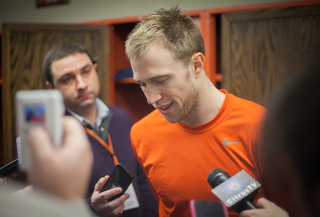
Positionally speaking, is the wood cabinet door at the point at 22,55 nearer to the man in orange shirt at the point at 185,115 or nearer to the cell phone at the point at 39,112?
the man in orange shirt at the point at 185,115

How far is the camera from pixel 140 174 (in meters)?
1.00

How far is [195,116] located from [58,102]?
1.99 ft

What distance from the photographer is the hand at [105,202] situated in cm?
73

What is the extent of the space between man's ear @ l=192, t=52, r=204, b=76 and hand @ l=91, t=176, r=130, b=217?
415mm

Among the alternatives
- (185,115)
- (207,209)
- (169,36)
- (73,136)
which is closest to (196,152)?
(185,115)

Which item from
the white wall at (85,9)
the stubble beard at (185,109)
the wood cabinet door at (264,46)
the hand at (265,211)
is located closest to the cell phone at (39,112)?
the hand at (265,211)

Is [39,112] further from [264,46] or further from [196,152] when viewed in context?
[264,46]

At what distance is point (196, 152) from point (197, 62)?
0.91 ft

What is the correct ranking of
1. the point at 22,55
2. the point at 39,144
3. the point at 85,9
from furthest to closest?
the point at 85,9, the point at 22,55, the point at 39,144

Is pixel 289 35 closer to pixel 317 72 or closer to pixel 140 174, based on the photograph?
pixel 140 174

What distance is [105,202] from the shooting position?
0.74m

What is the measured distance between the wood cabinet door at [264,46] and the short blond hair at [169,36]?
480 millimetres

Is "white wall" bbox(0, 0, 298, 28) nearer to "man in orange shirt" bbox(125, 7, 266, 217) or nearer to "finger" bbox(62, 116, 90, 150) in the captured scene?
"man in orange shirt" bbox(125, 7, 266, 217)

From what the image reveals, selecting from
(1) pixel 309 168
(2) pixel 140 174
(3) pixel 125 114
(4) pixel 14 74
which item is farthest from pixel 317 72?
(4) pixel 14 74
